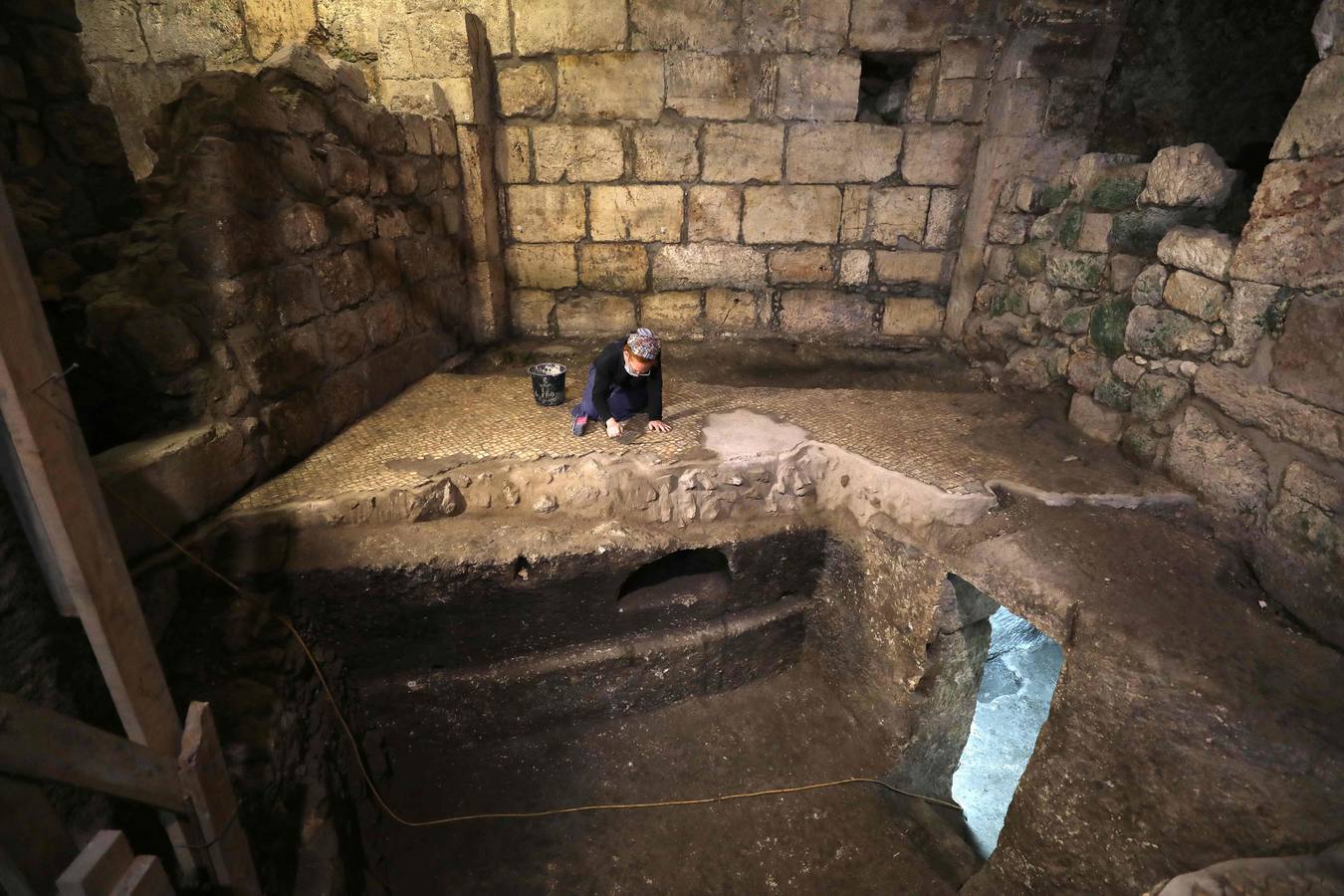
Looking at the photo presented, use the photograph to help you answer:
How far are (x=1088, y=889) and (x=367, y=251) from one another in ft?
14.0

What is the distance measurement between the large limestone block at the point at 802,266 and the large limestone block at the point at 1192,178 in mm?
2198

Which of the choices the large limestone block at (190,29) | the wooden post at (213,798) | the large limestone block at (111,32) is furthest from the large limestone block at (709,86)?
the wooden post at (213,798)

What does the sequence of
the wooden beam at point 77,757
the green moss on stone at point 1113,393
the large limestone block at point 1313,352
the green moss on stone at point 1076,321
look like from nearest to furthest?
the wooden beam at point 77,757 < the large limestone block at point 1313,352 < the green moss on stone at point 1113,393 < the green moss on stone at point 1076,321

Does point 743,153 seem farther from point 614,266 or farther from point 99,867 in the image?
point 99,867

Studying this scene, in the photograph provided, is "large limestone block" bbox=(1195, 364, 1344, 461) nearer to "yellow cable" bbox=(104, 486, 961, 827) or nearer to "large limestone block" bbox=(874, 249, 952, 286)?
"yellow cable" bbox=(104, 486, 961, 827)

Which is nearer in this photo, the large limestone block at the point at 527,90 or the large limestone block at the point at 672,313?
the large limestone block at the point at 527,90

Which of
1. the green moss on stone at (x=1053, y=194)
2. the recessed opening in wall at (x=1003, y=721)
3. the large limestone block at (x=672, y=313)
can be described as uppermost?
the green moss on stone at (x=1053, y=194)

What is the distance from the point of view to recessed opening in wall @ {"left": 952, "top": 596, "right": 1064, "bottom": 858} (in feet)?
14.5

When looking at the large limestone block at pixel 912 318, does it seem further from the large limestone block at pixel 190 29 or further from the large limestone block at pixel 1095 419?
the large limestone block at pixel 190 29

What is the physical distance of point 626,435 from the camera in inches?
129

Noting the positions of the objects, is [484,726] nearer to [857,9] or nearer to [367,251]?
[367,251]

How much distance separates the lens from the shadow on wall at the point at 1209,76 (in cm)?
362

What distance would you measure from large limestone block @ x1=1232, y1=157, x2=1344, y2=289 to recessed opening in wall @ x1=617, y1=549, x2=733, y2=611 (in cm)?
255

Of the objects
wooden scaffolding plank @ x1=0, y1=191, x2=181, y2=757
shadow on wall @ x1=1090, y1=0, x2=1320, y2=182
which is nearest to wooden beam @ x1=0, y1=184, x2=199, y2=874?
wooden scaffolding plank @ x1=0, y1=191, x2=181, y2=757
